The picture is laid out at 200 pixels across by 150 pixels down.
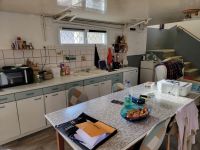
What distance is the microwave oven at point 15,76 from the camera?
2281 mm

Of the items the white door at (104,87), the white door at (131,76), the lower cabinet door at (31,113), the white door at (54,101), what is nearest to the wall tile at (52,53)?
the white door at (54,101)

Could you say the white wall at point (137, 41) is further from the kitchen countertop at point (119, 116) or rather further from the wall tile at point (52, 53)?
the kitchen countertop at point (119, 116)

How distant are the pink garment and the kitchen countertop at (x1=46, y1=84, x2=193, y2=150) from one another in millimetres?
100

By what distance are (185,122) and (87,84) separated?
6.31 feet

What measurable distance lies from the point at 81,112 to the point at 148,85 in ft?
4.54

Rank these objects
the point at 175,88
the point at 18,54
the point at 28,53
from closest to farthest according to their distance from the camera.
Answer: the point at 175,88 < the point at 18,54 < the point at 28,53

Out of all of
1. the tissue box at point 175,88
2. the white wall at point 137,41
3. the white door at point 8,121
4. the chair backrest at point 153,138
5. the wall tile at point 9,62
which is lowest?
the white door at point 8,121

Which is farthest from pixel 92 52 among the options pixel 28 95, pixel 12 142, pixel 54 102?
pixel 12 142

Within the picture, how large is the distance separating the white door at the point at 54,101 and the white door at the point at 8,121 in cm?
49

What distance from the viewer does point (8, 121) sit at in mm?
2205

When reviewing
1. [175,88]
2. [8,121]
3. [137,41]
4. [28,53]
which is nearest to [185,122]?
[175,88]

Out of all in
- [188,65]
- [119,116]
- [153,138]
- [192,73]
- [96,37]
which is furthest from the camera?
[188,65]

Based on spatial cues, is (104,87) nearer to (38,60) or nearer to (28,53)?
(38,60)

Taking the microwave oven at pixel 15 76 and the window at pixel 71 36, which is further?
the window at pixel 71 36
